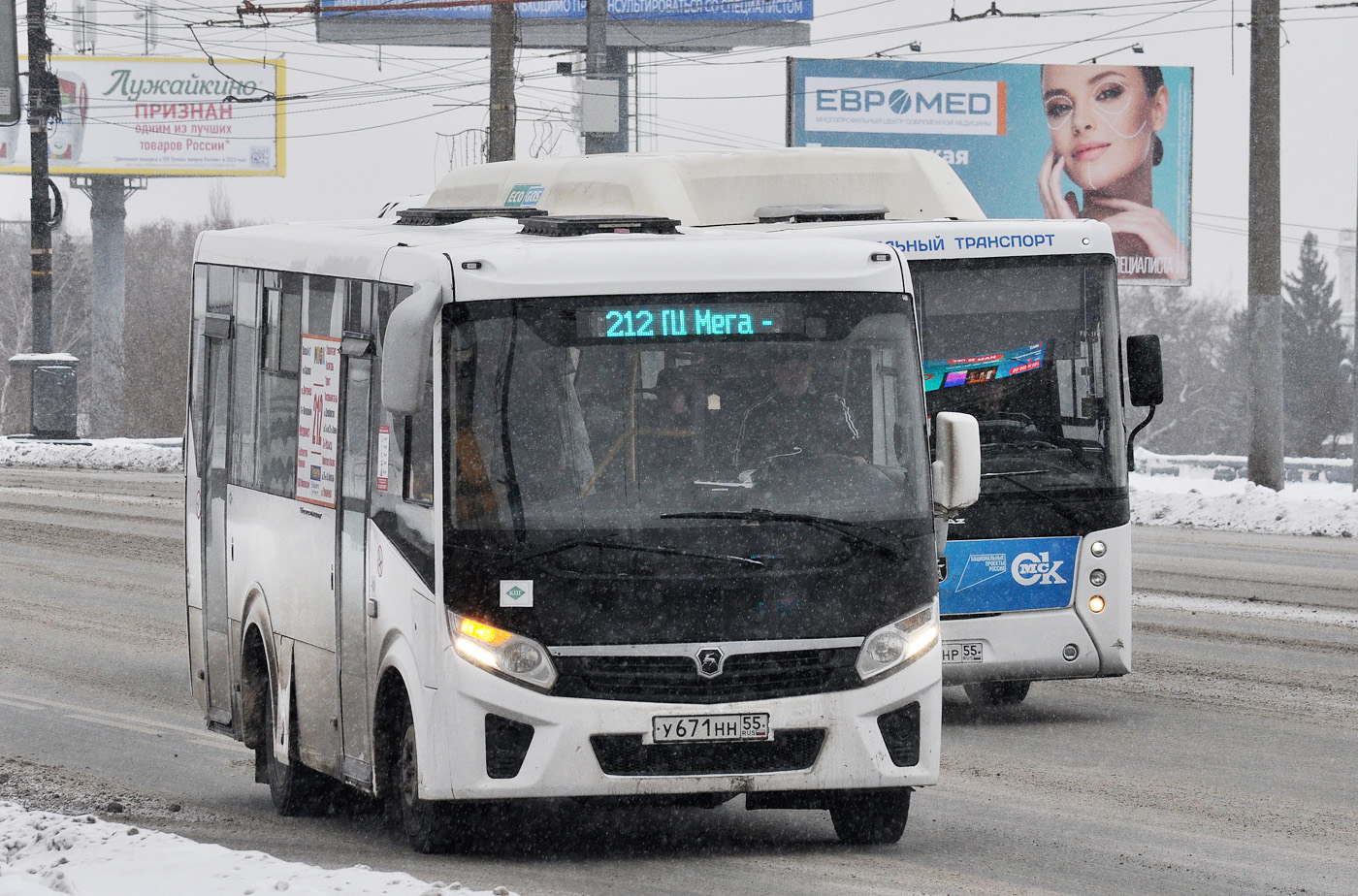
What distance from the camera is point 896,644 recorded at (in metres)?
7.93

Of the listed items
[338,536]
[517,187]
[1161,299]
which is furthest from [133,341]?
[1161,299]

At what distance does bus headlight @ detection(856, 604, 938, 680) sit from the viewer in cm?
786

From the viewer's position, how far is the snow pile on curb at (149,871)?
21.9ft

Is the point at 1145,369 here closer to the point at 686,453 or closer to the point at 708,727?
the point at 686,453

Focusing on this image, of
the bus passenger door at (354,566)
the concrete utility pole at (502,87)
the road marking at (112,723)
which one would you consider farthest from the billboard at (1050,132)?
the bus passenger door at (354,566)

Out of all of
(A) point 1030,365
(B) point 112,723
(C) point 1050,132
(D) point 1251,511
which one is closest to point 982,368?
(A) point 1030,365

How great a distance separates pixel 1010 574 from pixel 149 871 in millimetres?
5811

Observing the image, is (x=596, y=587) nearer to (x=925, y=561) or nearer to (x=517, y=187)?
(x=925, y=561)

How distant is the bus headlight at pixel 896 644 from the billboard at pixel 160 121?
72826 millimetres

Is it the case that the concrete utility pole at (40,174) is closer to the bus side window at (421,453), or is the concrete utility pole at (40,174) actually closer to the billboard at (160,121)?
the bus side window at (421,453)

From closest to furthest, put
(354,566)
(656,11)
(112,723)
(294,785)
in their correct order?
(354,566)
(294,785)
(112,723)
(656,11)

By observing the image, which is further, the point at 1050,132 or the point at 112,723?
the point at 1050,132

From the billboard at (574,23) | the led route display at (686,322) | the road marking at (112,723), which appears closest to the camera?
the led route display at (686,322)

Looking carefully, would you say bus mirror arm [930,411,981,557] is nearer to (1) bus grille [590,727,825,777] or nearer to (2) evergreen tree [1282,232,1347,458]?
(1) bus grille [590,727,825,777]
